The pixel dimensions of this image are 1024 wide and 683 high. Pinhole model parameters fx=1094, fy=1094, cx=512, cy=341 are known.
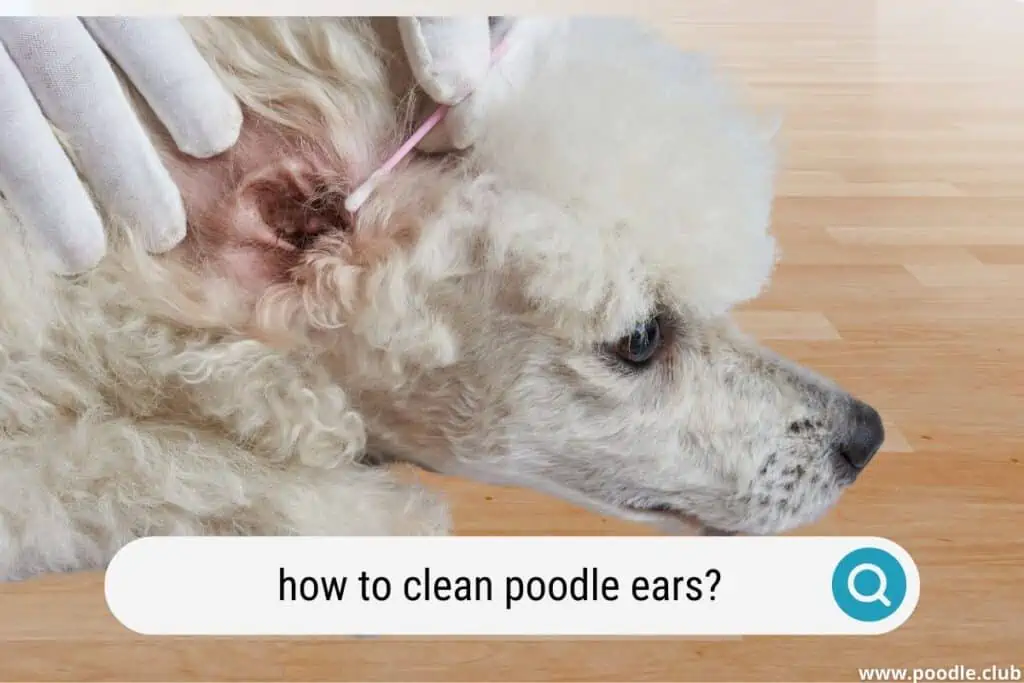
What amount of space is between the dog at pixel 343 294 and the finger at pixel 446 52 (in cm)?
3

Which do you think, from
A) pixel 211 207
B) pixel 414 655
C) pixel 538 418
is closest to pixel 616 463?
pixel 538 418

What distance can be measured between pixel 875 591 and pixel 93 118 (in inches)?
20.0

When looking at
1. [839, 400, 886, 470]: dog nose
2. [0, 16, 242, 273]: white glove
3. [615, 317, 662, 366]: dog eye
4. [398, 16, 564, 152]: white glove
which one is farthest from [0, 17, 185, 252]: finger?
[839, 400, 886, 470]: dog nose

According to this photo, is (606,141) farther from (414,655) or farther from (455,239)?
(414,655)

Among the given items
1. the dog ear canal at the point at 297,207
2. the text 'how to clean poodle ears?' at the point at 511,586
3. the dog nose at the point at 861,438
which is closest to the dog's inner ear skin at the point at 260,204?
the dog ear canal at the point at 297,207

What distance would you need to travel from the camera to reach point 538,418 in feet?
2.10

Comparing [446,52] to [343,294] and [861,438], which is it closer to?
[343,294]

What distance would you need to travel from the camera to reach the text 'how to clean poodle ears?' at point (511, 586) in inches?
24.3

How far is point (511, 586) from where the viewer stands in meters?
0.64

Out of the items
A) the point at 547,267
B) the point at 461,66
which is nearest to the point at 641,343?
the point at 547,267

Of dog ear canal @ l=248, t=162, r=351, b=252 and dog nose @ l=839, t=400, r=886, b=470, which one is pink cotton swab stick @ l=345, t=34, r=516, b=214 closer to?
dog ear canal @ l=248, t=162, r=351, b=252

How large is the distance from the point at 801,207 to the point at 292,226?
1.37 ft

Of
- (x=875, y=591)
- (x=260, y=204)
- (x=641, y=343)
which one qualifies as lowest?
(x=875, y=591)

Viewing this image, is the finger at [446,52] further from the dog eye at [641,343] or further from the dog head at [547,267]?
the dog eye at [641,343]
